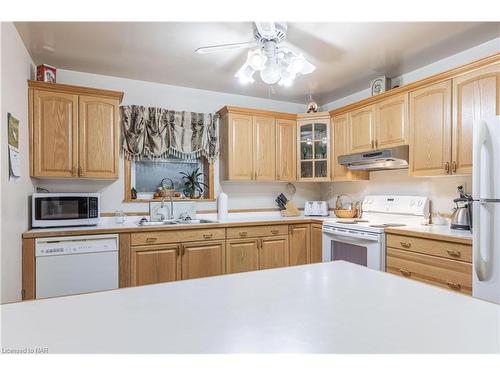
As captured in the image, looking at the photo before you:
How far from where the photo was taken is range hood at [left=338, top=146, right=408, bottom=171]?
9.49 feet

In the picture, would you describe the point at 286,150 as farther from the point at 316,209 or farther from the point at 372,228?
the point at 372,228

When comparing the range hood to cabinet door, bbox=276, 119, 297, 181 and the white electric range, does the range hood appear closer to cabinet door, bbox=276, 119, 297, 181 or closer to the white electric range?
the white electric range

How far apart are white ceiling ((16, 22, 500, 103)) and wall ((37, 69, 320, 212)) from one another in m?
0.12

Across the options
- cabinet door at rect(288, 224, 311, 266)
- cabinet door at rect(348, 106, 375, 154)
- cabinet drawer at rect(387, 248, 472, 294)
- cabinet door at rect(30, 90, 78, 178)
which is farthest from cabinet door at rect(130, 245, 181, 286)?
cabinet door at rect(348, 106, 375, 154)

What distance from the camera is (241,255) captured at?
3211 millimetres

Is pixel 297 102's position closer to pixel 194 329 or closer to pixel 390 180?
pixel 390 180

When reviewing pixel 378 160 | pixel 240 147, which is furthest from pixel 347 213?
pixel 240 147

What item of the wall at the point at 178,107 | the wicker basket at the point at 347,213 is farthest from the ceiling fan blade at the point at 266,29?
the wicker basket at the point at 347,213

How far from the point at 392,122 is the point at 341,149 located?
72cm

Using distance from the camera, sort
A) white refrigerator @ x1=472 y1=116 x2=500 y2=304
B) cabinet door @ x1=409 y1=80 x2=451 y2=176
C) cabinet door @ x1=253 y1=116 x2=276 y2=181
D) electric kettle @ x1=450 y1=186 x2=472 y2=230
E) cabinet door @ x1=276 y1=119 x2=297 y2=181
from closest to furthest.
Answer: white refrigerator @ x1=472 y1=116 x2=500 y2=304 < electric kettle @ x1=450 y1=186 x2=472 y2=230 < cabinet door @ x1=409 y1=80 x2=451 y2=176 < cabinet door @ x1=253 y1=116 x2=276 y2=181 < cabinet door @ x1=276 y1=119 x2=297 y2=181

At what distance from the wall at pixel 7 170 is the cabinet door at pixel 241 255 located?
68.1 inches

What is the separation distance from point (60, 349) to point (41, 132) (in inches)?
102
